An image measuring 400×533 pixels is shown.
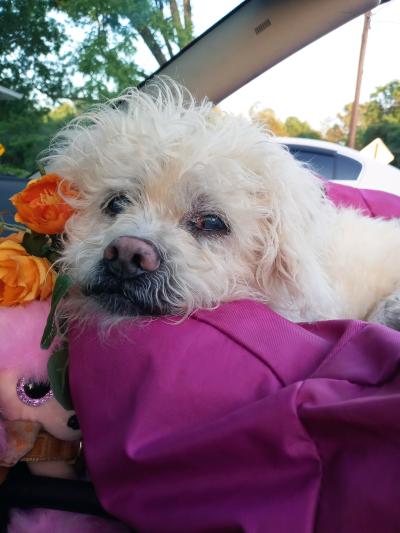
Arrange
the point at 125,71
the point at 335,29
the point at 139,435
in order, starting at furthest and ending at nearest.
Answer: the point at 125,71 → the point at 335,29 → the point at 139,435

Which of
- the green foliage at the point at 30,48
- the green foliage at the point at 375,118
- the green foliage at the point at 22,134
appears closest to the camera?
the green foliage at the point at 30,48

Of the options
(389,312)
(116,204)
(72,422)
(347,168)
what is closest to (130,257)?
(116,204)

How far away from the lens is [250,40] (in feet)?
9.55

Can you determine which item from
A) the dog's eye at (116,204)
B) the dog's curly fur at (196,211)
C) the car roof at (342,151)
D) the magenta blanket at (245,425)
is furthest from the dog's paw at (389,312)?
the car roof at (342,151)

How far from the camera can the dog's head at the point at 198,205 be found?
1744 millimetres

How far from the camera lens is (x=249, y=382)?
3.73 feet

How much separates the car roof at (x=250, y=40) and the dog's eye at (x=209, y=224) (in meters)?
1.49

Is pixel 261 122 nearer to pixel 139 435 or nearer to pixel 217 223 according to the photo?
pixel 217 223

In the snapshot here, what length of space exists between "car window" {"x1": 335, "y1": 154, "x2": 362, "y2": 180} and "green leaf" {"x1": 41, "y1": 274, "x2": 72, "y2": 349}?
15.4 ft

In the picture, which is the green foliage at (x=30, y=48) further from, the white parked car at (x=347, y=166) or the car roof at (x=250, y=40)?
the white parked car at (x=347, y=166)

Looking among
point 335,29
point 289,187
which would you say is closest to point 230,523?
point 289,187

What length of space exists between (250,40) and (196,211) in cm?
155

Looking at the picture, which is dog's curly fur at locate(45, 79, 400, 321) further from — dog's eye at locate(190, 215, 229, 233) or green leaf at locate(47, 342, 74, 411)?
green leaf at locate(47, 342, 74, 411)

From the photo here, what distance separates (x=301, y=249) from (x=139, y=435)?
0.99 m
